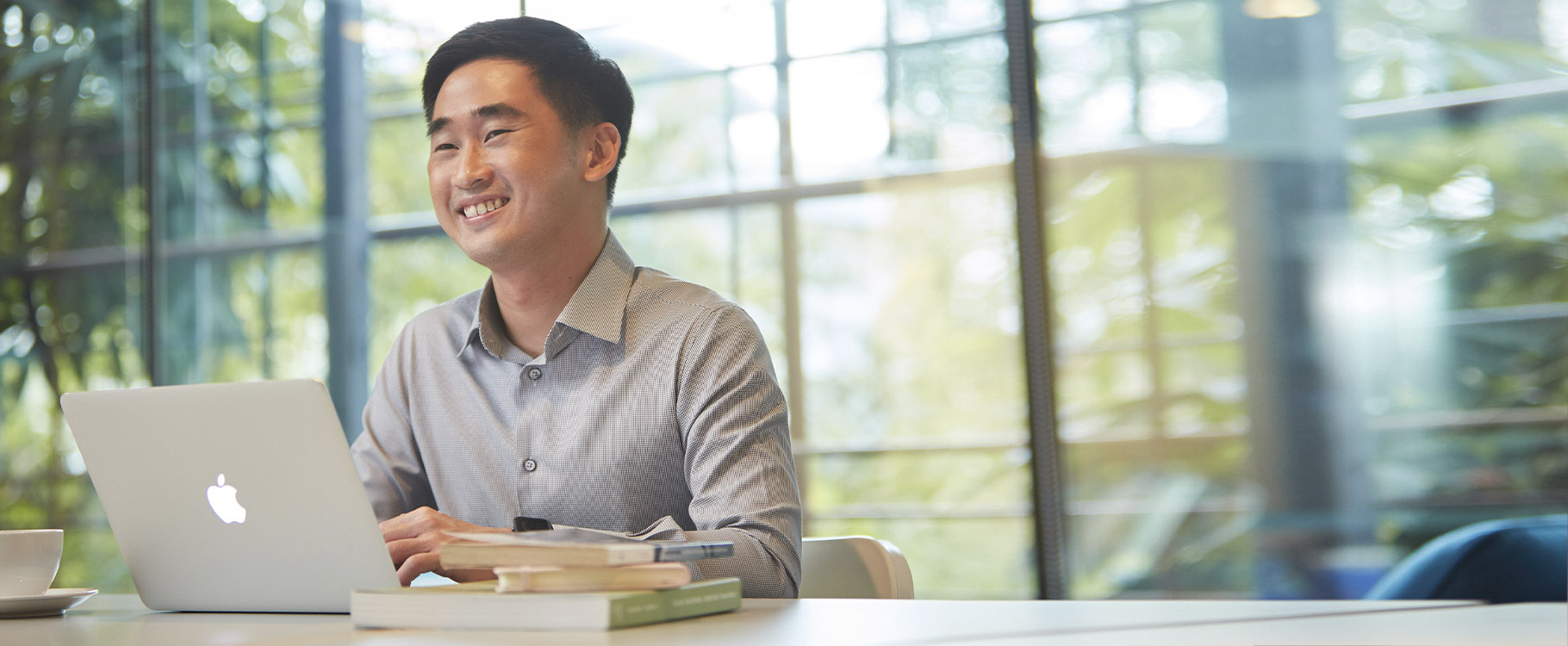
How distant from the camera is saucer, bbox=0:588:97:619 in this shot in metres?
1.28

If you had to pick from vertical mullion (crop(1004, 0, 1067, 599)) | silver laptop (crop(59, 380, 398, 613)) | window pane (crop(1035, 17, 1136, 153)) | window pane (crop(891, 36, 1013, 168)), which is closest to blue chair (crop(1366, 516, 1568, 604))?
vertical mullion (crop(1004, 0, 1067, 599))

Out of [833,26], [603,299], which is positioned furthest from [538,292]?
[833,26]

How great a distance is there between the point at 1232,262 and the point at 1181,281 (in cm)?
13

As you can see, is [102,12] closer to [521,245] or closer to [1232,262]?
[521,245]

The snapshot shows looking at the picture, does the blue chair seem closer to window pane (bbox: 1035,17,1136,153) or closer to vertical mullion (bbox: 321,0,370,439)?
window pane (bbox: 1035,17,1136,153)

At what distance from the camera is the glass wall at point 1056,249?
9.40 feet

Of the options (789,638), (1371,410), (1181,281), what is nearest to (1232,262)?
(1181,281)

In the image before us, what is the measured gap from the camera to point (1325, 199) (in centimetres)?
Result: 295

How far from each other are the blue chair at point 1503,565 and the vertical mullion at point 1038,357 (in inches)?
32.0

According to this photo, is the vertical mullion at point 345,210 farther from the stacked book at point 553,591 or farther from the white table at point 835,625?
the stacked book at point 553,591

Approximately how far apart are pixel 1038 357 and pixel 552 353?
1757 millimetres

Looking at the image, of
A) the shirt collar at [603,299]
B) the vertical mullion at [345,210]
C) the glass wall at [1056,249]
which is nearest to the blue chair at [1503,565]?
the glass wall at [1056,249]

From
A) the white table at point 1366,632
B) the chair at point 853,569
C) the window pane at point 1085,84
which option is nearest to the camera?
the white table at point 1366,632

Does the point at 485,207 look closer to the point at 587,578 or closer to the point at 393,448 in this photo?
the point at 393,448
